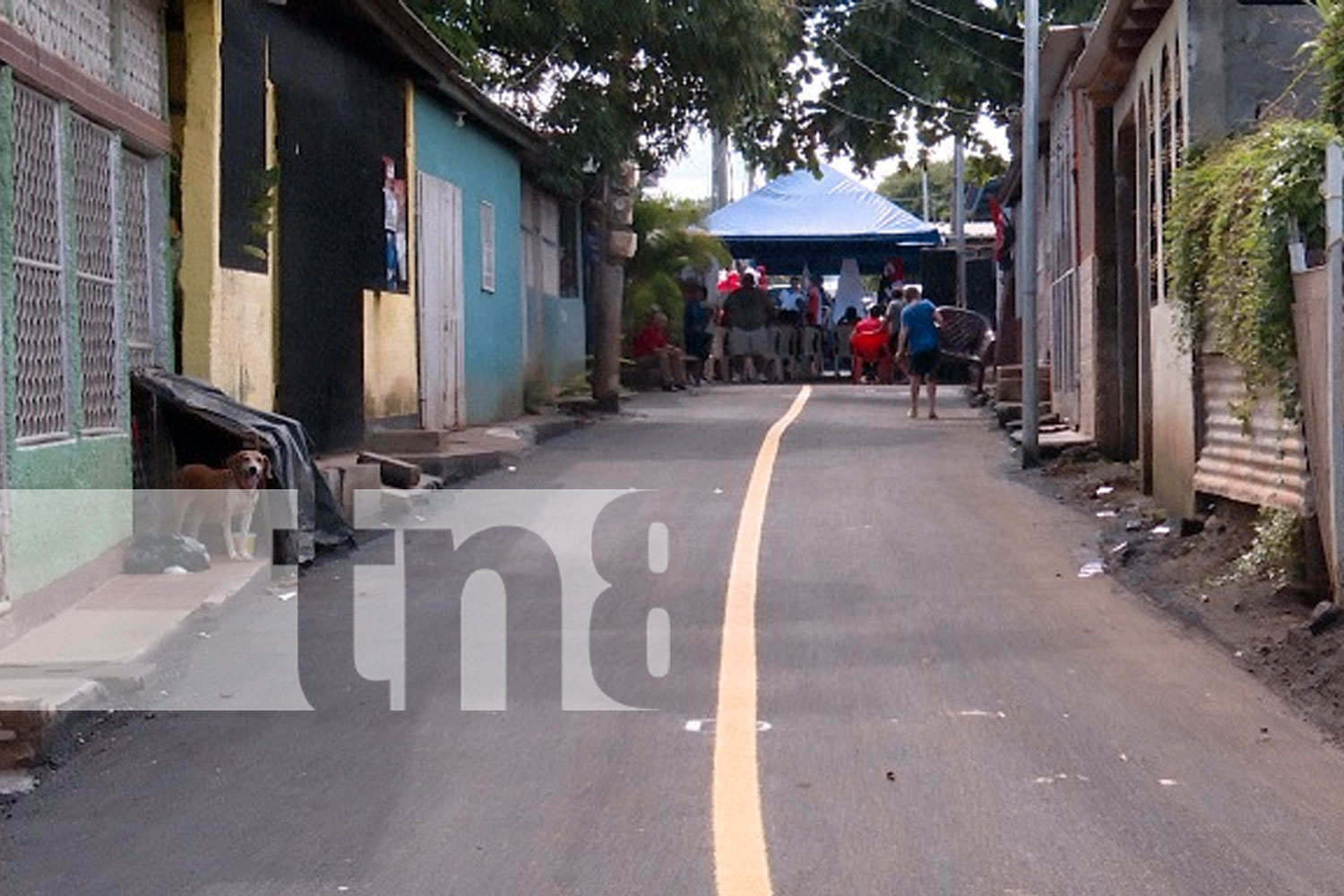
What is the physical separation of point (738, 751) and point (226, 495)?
Result: 5964 millimetres

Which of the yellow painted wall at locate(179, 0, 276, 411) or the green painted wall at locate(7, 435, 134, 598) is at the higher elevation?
the yellow painted wall at locate(179, 0, 276, 411)

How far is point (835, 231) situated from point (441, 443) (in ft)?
74.2

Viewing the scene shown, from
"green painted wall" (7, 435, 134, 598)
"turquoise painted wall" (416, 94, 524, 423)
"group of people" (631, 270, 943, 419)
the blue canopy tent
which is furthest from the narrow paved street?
the blue canopy tent

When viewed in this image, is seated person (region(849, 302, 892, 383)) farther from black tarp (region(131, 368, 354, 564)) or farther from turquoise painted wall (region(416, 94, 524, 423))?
black tarp (region(131, 368, 354, 564))

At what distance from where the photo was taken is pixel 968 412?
1107 inches

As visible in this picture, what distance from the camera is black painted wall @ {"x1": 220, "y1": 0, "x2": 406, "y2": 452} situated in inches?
612

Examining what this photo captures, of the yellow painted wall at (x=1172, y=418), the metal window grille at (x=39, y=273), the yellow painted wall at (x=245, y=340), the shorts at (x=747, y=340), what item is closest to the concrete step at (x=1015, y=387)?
the yellow painted wall at (x=1172, y=418)

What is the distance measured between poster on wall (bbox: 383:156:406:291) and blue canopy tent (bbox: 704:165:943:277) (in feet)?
63.3

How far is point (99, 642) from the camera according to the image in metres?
10.3

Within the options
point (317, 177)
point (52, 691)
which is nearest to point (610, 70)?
point (317, 177)

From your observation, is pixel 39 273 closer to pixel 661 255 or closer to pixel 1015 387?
pixel 1015 387

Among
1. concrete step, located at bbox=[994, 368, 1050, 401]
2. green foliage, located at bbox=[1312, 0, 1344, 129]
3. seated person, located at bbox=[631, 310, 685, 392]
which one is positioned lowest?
concrete step, located at bbox=[994, 368, 1050, 401]

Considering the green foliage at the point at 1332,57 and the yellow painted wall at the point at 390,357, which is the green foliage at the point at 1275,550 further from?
the yellow painted wall at the point at 390,357

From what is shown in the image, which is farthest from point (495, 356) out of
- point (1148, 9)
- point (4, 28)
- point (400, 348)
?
point (4, 28)
